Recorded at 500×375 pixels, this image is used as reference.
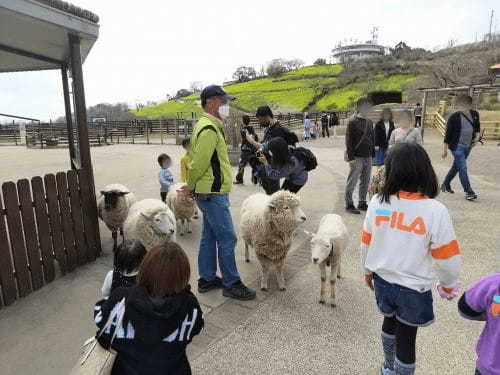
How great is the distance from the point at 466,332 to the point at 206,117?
2988 millimetres

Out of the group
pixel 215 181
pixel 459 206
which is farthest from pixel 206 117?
pixel 459 206

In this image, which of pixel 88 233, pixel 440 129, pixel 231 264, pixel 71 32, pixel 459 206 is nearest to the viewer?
pixel 231 264

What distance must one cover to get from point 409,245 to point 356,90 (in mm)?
56422

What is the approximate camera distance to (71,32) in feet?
14.1

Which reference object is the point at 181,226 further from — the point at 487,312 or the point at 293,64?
the point at 293,64

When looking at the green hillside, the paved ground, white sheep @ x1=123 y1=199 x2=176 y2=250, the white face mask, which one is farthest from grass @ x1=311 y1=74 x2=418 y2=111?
the white face mask

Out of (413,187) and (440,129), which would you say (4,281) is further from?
(440,129)

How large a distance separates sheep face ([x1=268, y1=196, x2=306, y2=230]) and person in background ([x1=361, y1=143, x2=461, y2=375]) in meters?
1.64

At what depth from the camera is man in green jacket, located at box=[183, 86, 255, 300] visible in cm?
334

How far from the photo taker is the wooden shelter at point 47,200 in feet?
12.0

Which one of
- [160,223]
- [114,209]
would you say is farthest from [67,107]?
[160,223]

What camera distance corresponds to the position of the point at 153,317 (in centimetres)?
163

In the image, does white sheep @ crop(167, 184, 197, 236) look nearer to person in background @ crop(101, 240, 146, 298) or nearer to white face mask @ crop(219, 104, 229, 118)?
white face mask @ crop(219, 104, 229, 118)

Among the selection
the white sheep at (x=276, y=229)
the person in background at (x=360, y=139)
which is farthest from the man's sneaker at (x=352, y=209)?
the white sheep at (x=276, y=229)
